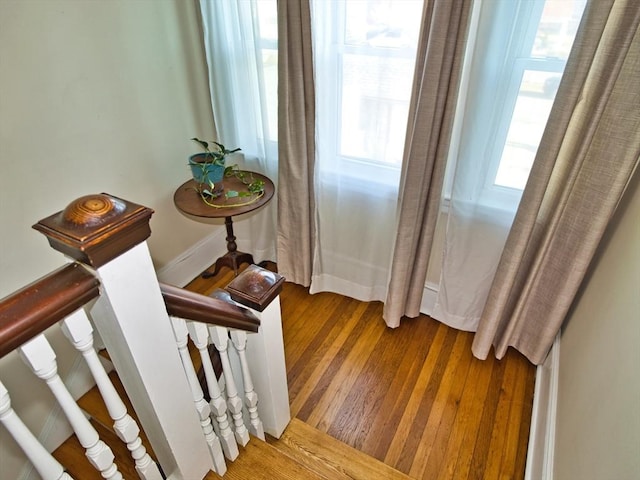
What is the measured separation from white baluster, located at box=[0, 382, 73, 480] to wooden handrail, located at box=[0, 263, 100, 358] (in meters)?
0.11

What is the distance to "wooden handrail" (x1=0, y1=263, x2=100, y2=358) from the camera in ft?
1.86

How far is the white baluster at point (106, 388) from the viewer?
691 millimetres

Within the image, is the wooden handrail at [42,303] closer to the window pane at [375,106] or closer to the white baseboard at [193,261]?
the window pane at [375,106]

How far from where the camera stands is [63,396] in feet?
2.35

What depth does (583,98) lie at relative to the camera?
1.27 meters

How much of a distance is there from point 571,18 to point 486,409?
162 cm

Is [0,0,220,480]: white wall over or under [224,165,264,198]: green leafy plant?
over

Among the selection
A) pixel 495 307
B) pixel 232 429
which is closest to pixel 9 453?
pixel 232 429

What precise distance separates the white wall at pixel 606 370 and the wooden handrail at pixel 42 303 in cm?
115

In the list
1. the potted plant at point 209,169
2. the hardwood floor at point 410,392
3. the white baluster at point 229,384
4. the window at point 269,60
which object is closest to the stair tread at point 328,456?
the hardwood floor at point 410,392

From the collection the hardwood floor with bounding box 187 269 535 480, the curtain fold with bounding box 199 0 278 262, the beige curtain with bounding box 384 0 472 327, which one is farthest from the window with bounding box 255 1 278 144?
the hardwood floor with bounding box 187 269 535 480

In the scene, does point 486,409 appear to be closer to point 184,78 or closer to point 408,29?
point 408,29

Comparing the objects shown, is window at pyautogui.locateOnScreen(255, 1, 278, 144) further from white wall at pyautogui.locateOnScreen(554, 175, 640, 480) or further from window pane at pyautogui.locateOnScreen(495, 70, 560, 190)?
white wall at pyautogui.locateOnScreen(554, 175, 640, 480)

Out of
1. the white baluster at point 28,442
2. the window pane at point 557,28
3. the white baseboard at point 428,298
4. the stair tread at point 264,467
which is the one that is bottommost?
the white baseboard at point 428,298
